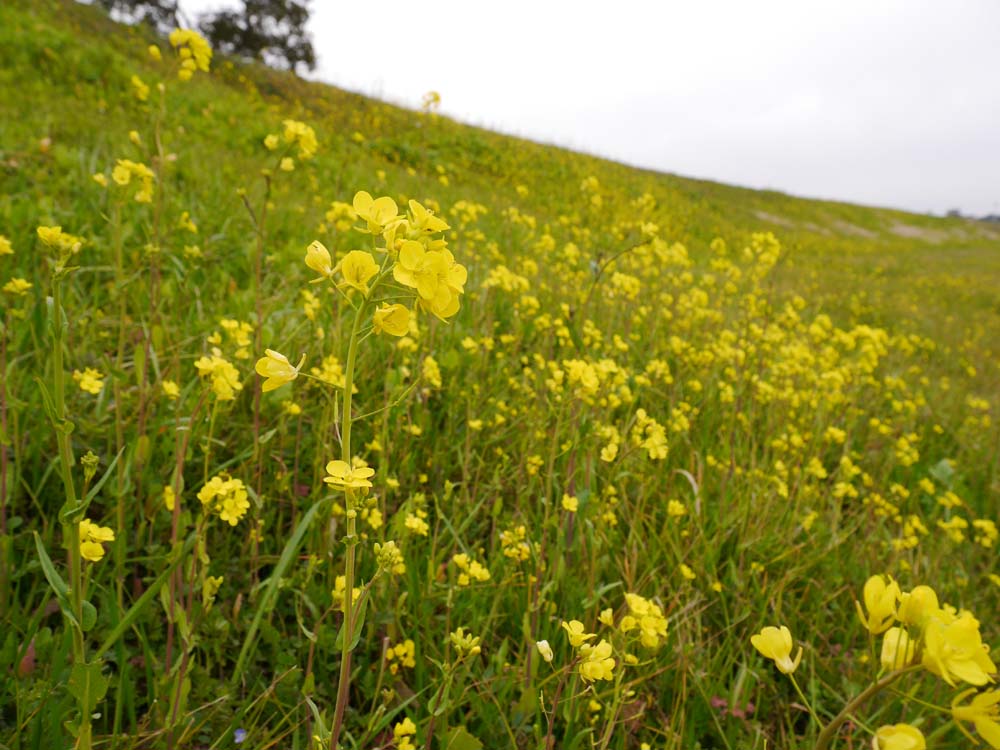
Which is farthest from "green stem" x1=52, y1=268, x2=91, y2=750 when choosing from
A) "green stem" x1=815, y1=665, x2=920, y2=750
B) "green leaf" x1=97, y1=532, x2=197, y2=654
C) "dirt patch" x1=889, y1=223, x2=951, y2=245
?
"dirt patch" x1=889, y1=223, x2=951, y2=245

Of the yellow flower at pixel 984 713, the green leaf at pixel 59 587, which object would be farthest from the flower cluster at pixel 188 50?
the yellow flower at pixel 984 713

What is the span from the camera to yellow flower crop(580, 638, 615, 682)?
3.67 feet

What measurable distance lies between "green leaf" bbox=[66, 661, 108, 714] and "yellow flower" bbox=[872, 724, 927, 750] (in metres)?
1.05

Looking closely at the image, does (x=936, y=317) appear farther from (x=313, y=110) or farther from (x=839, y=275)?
(x=313, y=110)

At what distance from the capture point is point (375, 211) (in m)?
0.94

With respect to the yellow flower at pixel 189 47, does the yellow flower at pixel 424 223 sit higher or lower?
lower

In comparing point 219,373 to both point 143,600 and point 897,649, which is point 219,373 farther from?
point 897,649

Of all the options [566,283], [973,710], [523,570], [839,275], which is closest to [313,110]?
[566,283]

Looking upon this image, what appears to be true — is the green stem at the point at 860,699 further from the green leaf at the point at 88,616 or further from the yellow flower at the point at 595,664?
the green leaf at the point at 88,616

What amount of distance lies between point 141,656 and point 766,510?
6.62 feet

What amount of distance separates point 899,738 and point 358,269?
35.4 inches

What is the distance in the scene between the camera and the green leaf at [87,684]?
913mm

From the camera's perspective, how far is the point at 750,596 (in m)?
2.05

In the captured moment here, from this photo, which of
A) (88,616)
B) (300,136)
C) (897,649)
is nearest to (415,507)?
(88,616)
